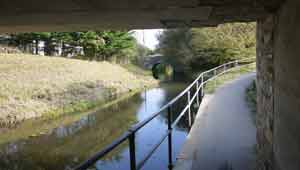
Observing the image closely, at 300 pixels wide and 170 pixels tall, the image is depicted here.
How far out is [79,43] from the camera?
27.5 metres

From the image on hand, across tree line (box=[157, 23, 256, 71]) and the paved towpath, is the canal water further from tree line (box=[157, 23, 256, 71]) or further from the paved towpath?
tree line (box=[157, 23, 256, 71])

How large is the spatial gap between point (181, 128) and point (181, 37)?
814 inches

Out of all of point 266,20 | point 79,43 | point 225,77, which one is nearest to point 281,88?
point 266,20

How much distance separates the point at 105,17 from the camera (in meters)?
3.17

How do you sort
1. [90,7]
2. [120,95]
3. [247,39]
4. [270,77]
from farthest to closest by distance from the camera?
[247,39] → [120,95] → [270,77] → [90,7]

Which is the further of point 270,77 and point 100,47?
point 100,47

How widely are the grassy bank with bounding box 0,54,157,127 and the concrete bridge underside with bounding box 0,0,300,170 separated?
9616mm

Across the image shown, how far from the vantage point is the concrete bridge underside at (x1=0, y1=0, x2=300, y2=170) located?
207 cm

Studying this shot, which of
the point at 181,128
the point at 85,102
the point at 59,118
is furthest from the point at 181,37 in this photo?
the point at 181,128

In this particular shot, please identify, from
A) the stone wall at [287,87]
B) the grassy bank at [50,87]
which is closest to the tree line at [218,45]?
the grassy bank at [50,87]

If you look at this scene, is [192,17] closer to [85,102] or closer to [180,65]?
[85,102]

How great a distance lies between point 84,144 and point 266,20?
279 inches

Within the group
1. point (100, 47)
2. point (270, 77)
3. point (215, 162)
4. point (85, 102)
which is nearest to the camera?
point (270, 77)

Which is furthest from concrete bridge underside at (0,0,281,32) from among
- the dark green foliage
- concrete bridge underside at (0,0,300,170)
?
the dark green foliage
